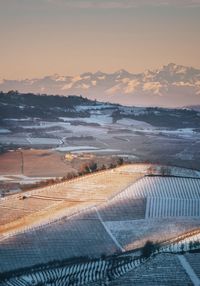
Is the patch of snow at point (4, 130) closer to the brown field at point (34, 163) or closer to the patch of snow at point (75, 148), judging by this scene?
the patch of snow at point (75, 148)

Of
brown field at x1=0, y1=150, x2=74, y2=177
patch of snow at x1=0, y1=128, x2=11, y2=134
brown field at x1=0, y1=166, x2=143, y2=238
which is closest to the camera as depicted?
brown field at x1=0, y1=166, x2=143, y2=238

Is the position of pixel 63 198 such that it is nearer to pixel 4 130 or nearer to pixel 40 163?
pixel 40 163

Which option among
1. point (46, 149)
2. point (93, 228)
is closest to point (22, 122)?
point (46, 149)

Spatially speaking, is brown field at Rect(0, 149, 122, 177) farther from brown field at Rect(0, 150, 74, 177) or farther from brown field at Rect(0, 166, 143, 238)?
brown field at Rect(0, 166, 143, 238)

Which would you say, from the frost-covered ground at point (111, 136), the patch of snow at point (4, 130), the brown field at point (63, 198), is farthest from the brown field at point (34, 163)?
the brown field at point (63, 198)

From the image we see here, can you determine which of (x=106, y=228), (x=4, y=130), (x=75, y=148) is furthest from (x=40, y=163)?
(x=106, y=228)

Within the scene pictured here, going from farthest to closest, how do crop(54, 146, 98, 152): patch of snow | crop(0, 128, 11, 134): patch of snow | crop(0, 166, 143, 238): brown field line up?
crop(0, 128, 11, 134): patch of snow < crop(54, 146, 98, 152): patch of snow < crop(0, 166, 143, 238): brown field

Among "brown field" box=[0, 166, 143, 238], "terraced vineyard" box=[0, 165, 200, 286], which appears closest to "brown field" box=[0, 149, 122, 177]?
"brown field" box=[0, 166, 143, 238]

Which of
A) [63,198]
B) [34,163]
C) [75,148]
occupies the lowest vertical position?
[34,163]
